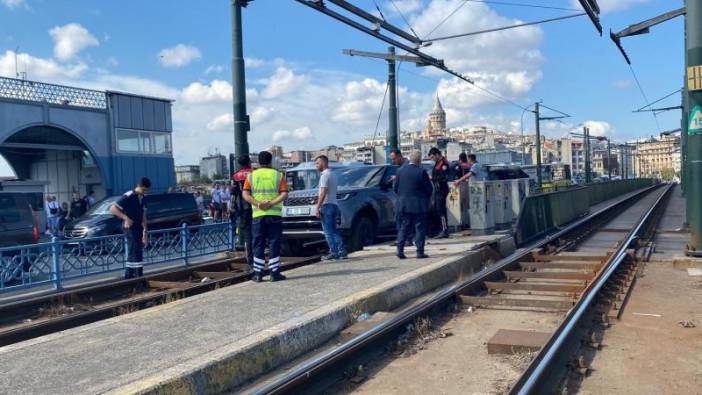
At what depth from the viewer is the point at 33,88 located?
86.0 ft

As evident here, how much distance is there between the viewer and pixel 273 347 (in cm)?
509

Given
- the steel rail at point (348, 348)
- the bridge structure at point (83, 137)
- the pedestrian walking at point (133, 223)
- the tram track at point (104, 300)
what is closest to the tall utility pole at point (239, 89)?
the pedestrian walking at point (133, 223)

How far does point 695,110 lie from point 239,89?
26.9 feet

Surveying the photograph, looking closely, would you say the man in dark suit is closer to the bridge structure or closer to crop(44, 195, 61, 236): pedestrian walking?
crop(44, 195, 61, 236): pedestrian walking

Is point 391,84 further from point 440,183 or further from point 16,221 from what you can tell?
point 16,221

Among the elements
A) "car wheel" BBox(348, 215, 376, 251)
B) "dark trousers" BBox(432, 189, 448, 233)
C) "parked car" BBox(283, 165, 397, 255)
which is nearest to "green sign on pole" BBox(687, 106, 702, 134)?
"dark trousers" BBox(432, 189, 448, 233)

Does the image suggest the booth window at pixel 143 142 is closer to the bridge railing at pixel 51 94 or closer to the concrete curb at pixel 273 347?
the bridge railing at pixel 51 94

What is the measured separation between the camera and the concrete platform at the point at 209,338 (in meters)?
4.24

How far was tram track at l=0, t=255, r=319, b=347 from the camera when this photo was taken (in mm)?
7043

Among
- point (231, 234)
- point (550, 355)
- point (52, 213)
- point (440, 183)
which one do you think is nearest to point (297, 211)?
point (231, 234)

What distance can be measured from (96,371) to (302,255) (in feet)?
28.0

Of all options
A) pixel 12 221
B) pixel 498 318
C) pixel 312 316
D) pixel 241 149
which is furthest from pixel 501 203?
pixel 12 221

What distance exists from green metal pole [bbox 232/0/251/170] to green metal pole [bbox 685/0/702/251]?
7.95 metres

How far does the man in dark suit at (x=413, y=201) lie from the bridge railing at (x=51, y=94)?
21.9 meters
